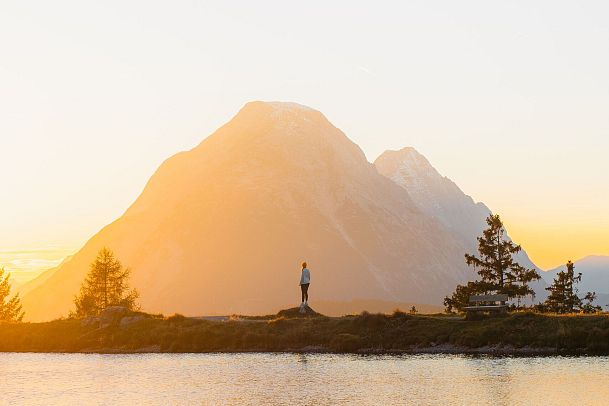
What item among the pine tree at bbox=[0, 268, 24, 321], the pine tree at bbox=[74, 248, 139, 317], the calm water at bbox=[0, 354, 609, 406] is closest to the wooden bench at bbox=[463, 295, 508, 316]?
the calm water at bbox=[0, 354, 609, 406]

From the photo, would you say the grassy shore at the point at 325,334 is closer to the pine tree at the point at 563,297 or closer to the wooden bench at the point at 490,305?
the wooden bench at the point at 490,305

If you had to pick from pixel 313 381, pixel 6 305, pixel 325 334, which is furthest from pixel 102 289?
pixel 313 381

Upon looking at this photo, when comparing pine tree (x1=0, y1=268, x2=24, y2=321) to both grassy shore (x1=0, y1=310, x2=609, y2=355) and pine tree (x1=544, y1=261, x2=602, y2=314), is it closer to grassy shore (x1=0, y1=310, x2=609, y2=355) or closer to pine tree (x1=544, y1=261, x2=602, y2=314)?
grassy shore (x1=0, y1=310, x2=609, y2=355)

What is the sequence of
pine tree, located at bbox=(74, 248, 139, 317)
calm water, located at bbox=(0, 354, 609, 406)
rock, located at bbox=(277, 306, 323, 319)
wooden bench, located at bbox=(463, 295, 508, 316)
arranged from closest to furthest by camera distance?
1. calm water, located at bbox=(0, 354, 609, 406)
2. wooden bench, located at bbox=(463, 295, 508, 316)
3. rock, located at bbox=(277, 306, 323, 319)
4. pine tree, located at bbox=(74, 248, 139, 317)

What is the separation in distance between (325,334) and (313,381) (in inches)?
1021

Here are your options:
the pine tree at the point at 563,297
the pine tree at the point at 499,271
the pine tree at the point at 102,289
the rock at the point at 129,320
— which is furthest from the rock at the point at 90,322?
the pine tree at the point at 563,297

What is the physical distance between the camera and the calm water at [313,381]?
40.0 m

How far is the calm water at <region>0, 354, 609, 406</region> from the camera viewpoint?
1574 inches

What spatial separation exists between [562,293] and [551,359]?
168ft

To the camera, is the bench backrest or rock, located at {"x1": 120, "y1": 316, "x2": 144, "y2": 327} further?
rock, located at {"x1": 120, "y1": 316, "x2": 144, "y2": 327}

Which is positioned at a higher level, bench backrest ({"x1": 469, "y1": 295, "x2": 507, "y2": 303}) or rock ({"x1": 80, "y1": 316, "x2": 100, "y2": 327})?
bench backrest ({"x1": 469, "y1": 295, "x2": 507, "y2": 303})

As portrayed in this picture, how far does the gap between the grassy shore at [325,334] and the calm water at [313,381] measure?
6.47 m

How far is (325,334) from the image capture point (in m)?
72.9

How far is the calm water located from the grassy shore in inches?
255
